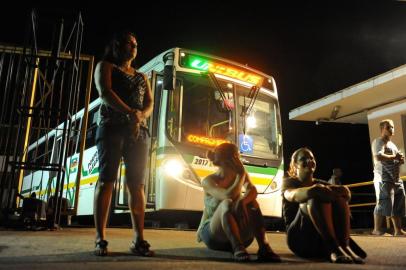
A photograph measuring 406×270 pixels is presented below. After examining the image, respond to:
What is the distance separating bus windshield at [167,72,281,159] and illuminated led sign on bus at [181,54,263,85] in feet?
0.52

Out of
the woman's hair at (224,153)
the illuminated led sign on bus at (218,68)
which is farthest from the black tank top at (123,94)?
the illuminated led sign on bus at (218,68)

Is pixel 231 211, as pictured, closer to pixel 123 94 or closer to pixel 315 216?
pixel 315 216

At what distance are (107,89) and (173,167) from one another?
350 centimetres

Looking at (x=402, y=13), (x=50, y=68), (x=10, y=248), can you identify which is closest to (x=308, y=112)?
(x=402, y=13)

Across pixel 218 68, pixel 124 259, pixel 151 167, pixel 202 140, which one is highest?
pixel 218 68

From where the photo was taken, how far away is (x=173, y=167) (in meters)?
6.71

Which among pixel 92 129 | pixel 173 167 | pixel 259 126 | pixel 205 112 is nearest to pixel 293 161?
pixel 173 167

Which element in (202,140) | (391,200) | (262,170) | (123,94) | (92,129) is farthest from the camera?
(92,129)

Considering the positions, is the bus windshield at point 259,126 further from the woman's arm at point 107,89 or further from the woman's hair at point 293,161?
the woman's arm at point 107,89

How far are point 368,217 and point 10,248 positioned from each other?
46.4ft

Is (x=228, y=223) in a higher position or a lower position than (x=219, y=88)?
lower

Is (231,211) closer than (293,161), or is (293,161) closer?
(231,211)

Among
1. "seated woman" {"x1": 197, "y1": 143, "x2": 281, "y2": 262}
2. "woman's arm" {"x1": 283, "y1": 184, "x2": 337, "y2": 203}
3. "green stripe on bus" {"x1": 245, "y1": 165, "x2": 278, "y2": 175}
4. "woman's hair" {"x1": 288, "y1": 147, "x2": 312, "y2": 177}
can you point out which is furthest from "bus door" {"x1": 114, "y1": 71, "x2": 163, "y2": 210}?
"woman's arm" {"x1": 283, "y1": 184, "x2": 337, "y2": 203}

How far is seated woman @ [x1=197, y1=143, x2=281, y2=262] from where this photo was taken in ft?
10.7
